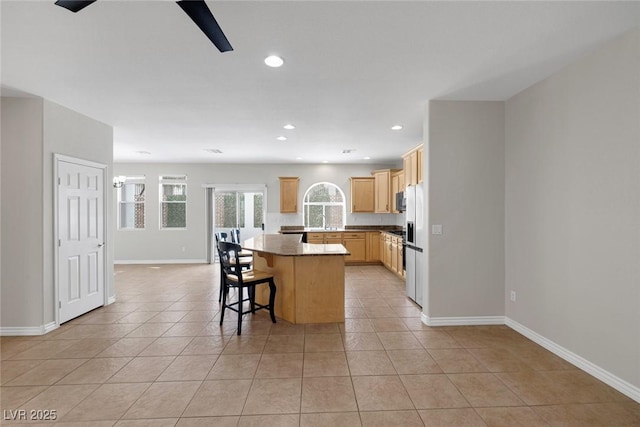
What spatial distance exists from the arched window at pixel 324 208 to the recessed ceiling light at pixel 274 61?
5.43 meters

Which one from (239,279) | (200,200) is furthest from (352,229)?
(239,279)

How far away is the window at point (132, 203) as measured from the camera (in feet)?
25.2

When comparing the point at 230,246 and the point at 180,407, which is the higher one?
the point at 230,246

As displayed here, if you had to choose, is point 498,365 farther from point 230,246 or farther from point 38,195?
point 38,195

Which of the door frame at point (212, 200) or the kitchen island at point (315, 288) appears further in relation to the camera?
the door frame at point (212, 200)

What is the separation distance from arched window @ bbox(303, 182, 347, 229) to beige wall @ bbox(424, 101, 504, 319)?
4518mm

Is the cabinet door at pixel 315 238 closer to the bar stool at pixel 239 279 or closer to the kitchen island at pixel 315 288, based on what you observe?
the bar stool at pixel 239 279

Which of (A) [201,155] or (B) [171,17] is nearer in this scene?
(B) [171,17]

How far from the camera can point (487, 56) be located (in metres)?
2.48

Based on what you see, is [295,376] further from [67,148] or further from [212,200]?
[212,200]

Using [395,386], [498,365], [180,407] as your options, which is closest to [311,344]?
[395,386]

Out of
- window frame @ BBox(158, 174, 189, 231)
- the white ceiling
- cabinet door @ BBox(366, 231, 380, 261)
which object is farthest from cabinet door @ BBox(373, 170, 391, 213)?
window frame @ BBox(158, 174, 189, 231)

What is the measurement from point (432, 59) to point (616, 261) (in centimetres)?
214

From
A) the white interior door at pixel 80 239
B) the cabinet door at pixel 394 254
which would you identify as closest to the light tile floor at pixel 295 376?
the white interior door at pixel 80 239
